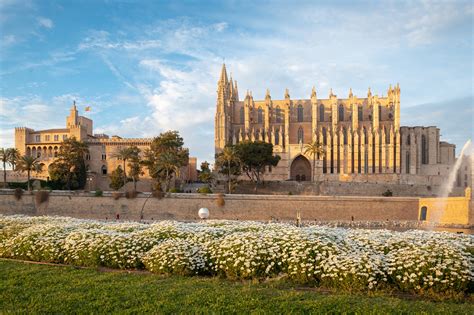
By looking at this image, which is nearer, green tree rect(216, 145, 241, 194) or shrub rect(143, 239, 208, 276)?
shrub rect(143, 239, 208, 276)

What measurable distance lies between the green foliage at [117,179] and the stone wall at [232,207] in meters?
14.5

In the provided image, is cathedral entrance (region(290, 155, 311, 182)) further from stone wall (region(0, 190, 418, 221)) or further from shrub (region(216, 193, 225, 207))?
shrub (region(216, 193, 225, 207))

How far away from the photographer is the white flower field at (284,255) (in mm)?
8945

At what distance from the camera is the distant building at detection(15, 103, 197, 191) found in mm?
64688

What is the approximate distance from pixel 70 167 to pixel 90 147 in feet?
29.1

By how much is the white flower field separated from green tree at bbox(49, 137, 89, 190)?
4538cm

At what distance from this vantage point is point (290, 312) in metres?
7.14

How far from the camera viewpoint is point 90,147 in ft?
218

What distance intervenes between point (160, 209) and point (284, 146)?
33.5 m

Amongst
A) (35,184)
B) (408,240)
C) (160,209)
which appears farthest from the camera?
(35,184)

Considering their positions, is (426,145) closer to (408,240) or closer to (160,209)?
(160,209)

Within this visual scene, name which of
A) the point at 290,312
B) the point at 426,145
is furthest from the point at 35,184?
Answer: the point at 426,145

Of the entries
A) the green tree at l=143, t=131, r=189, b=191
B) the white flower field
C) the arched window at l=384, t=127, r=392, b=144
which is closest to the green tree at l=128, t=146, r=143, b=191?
the green tree at l=143, t=131, r=189, b=191

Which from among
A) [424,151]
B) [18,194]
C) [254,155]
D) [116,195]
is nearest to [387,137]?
[424,151]
